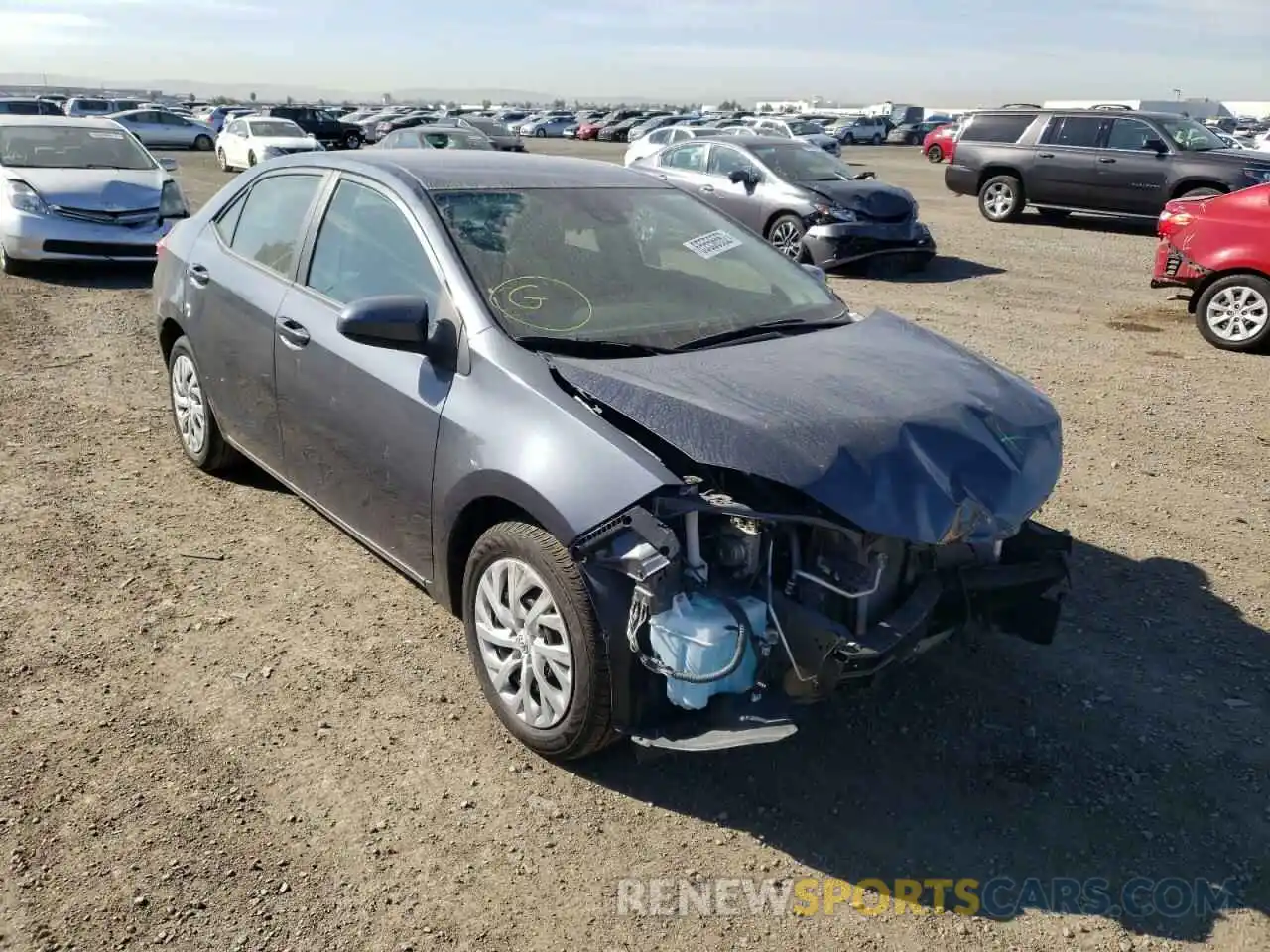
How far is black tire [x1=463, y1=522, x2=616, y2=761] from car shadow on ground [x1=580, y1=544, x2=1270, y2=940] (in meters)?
0.21

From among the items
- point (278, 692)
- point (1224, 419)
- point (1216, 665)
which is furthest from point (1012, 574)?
point (1224, 419)

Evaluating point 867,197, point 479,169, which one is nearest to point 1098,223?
point 867,197

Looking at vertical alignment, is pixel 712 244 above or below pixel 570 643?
above

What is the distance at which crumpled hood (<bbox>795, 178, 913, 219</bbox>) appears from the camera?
12.2 m

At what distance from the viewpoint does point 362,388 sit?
3.84m

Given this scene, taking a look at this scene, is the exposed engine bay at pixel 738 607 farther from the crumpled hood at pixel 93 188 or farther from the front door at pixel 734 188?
the crumpled hood at pixel 93 188

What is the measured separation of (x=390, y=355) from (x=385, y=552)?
2.43 ft

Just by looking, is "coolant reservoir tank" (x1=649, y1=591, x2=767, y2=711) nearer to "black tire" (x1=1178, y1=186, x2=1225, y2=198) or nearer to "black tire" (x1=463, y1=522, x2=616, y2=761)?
"black tire" (x1=463, y1=522, x2=616, y2=761)

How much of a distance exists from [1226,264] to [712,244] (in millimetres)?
6385

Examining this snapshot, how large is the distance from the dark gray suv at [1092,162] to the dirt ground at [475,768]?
1204 cm

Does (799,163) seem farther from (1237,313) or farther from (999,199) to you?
(999,199)

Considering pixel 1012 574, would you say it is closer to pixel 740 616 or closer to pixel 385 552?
pixel 740 616

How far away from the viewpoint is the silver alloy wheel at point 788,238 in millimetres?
12305

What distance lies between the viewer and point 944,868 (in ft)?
9.70
